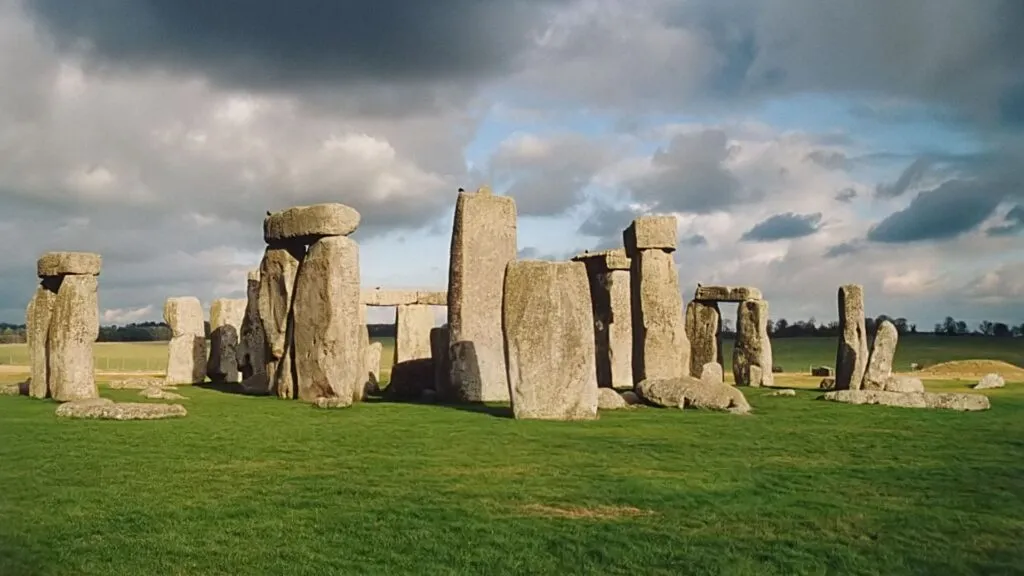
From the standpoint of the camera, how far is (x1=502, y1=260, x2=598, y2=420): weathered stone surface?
44.2ft

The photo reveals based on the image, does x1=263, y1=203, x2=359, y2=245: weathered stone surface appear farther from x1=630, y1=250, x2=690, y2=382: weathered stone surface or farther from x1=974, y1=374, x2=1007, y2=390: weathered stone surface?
x1=974, y1=374, x2=1007, y2=390: weathered stone surface

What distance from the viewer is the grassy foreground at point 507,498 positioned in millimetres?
6227

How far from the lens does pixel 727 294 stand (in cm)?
2520

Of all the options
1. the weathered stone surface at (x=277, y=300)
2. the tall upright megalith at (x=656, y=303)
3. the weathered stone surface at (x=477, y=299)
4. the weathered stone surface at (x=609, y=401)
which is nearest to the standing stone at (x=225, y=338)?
the weathered stone surface at (x=277, y=300)

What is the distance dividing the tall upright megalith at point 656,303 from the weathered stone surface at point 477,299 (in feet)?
10.4

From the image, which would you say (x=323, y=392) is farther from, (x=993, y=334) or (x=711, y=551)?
(x=993, y=334)

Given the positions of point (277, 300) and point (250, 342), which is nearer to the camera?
point (277, 300)

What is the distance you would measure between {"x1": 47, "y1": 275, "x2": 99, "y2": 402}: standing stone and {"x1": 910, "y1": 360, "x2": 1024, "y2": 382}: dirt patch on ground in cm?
2217

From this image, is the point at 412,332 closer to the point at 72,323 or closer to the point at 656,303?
the point at 656,303

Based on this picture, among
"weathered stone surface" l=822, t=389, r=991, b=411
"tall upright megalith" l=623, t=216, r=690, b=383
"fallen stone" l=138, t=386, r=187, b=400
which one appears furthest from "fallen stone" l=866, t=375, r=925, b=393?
"fallen stone" l=138, t=386, r=187, b=400

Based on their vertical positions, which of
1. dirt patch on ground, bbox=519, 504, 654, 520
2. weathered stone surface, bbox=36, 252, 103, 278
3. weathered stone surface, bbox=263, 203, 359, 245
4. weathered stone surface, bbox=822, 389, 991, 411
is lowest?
dirt patch on ground, bbox=519, 504, 654, 520

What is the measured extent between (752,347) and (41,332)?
1612 centimetres

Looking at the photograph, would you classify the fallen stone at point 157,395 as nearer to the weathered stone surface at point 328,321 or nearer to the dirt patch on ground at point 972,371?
the weathered stone surface at point 328,321

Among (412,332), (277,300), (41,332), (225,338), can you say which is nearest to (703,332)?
(412,332)
